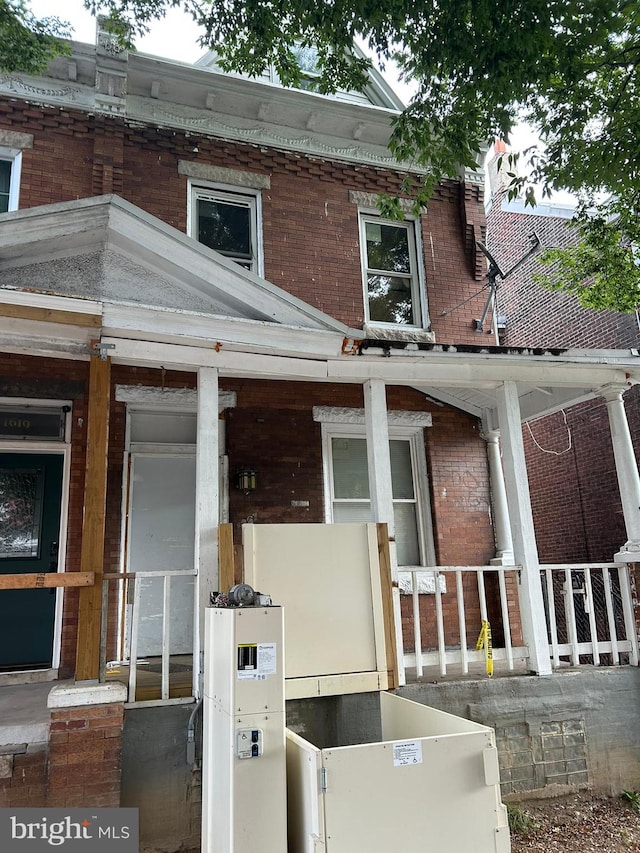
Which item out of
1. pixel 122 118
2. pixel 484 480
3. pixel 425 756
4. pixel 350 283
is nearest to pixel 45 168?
pixel 122 118

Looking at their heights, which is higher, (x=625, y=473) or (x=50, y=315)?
(x=50, y=315)

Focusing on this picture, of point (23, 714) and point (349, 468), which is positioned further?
point (349, 468)

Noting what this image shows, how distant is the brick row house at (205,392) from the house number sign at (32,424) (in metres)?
0.02

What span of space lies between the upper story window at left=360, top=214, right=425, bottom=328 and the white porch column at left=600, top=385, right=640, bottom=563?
278cm

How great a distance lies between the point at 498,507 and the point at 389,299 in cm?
308

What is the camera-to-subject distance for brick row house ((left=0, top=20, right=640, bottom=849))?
15.3 feet

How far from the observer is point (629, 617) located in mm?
6078

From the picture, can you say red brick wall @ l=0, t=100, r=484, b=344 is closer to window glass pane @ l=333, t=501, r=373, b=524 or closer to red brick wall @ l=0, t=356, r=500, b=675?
red brick wall @ l=0, t=356, r=500, b=675

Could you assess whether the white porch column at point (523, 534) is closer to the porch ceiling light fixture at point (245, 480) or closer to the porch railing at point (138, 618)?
the porch ceiling light fixture at point (245, 480)

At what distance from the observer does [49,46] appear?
6.56 meters

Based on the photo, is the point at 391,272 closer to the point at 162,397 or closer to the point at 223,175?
the point at 223,175

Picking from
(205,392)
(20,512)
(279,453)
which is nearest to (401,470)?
(279,453)

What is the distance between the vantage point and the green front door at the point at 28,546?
245 inches

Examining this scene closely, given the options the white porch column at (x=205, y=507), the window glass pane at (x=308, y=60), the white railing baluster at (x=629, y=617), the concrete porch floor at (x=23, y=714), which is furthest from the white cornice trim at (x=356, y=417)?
the window glass pane at (x=308, y=60)
